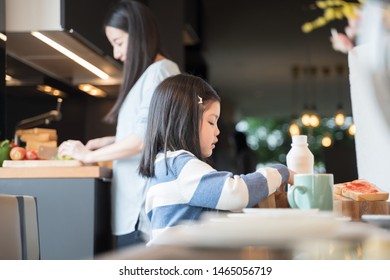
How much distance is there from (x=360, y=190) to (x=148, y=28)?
120cm

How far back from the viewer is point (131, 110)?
2260 millimetres

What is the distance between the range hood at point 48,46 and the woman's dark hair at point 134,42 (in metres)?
0.52

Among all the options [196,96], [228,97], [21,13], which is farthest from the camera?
[228,97]

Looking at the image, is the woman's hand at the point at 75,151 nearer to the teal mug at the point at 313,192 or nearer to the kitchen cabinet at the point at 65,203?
the kitchen cabinet at the point at 65,203

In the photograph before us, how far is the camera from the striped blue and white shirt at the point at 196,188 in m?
1.27

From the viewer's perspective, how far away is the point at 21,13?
2871 mm

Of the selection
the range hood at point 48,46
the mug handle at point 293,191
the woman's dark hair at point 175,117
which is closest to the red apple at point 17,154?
the range hood at point 48,46

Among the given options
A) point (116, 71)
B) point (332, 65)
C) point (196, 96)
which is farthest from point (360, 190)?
point (332, 65)

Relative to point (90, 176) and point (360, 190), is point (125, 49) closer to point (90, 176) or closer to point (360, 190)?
point (90, 176)

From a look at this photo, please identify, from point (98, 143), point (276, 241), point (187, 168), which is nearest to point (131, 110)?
point (98, 143)

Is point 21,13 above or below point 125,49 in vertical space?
above

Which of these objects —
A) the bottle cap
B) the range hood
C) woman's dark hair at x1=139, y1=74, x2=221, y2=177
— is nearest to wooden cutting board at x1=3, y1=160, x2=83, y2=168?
the range hood

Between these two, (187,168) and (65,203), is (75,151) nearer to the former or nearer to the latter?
(65,203)
